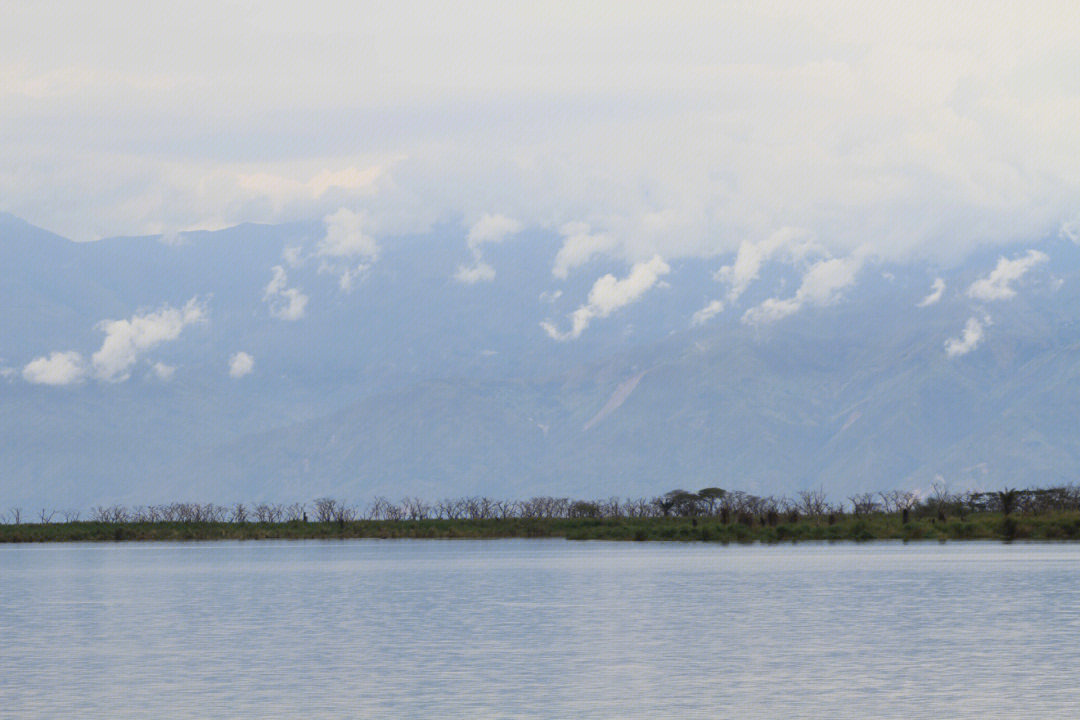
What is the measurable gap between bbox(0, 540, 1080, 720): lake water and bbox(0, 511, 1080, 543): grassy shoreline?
40.1 metres

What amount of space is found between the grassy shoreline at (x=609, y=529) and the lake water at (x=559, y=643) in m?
40.1

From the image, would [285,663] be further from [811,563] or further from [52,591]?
[811,563]

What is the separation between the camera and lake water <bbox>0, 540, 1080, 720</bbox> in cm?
3475

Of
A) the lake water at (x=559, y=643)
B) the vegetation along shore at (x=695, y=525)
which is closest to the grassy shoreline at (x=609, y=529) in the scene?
the vegetation along shore at (x=695, y=525)

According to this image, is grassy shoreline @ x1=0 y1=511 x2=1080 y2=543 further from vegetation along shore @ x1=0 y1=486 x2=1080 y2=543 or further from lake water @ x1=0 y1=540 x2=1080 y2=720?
lake water @ x1=0 y1=540 x2=1080 y2=720

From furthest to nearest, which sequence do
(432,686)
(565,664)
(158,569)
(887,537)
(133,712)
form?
(887,537) < (158,569) < (565,664) < (432,686) < (133,712)

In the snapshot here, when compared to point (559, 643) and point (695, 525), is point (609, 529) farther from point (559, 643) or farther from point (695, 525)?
point (559, 643)

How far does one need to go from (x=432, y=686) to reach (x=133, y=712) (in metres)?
6.15

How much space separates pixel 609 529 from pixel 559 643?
3990 inches

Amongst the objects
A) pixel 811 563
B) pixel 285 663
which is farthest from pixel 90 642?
pixel 811 563

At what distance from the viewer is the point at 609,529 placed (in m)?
146

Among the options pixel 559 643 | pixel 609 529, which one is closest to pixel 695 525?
pixel 609 529

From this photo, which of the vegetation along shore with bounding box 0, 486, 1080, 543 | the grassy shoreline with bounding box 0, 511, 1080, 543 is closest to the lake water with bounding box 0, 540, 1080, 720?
the grassy shoreline with bounding box 0, 511, 1080, 543

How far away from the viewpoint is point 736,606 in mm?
55719
